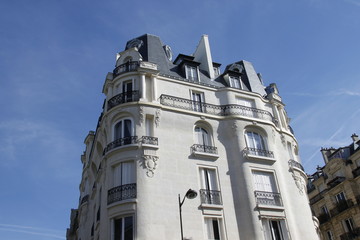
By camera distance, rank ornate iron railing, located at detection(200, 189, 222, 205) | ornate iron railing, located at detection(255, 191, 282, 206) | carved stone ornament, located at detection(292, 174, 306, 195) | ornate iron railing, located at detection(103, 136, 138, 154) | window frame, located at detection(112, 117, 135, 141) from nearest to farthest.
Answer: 1. ornate iron railing, located at detection(200, 189, 222, 205)
2. ornate iron railing, located at detection(103, 136, 138, 154)
3. ornate iron railing, located at detection(255, 191, 282, 206)
4. window frame, located at detection(112, 117, 135, 141)
5. carved stone ornament, located at detection(292, 174, 306, 195)

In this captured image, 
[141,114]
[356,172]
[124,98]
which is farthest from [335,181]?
[124,98]

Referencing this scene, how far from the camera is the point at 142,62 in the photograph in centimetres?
2311

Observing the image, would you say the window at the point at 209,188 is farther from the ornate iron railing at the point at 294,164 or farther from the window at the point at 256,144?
the ornate iron railing at the point at 294,164

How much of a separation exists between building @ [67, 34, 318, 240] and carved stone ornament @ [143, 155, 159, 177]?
53 millimetres

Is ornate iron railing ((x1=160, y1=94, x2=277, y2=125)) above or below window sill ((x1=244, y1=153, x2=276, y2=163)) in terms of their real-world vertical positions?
above

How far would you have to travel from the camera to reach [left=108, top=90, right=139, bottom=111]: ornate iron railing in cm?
2166

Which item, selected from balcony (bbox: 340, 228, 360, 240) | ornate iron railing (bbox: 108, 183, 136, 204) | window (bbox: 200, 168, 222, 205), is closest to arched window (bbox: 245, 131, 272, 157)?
window (bbox: 200, 168, 222, 205)

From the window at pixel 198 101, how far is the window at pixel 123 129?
450 cm

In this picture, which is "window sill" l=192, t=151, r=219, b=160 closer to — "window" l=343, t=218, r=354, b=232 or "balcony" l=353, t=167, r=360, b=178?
"window" l=343, t=218, r=354, b=232

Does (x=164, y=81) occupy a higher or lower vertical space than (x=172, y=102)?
higher

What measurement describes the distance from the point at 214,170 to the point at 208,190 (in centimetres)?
147

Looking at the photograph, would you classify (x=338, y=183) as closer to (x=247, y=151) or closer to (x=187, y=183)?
(x=247, y=151)

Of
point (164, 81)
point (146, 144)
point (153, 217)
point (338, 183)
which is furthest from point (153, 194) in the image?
point (338, 183)

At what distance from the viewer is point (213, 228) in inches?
743
